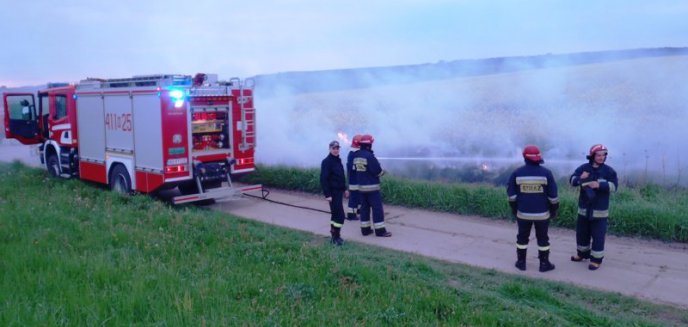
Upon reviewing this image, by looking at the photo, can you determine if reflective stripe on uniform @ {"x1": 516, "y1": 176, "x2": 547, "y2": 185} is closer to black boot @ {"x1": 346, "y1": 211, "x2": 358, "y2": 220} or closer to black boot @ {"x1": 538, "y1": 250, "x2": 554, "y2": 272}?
black boot @ {"x1": 538, "y1": 250, "x2": 554, "y2": 272}

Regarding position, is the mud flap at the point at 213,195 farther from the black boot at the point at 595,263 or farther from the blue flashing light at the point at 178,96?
the black boot at the point at 595,263

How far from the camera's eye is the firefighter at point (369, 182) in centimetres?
951

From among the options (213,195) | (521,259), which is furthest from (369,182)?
(213,195)

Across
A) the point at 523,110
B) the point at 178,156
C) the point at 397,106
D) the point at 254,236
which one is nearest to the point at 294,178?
the point at 178,156

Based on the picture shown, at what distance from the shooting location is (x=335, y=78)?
30141 mm

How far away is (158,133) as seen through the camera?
1134 centimetres

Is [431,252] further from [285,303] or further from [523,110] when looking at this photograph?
[523,110]

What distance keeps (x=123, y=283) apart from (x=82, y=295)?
0.42 meters

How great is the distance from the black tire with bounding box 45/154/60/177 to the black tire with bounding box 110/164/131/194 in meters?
2.62

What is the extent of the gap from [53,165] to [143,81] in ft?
16.1

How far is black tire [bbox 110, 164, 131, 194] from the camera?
12.5 metres

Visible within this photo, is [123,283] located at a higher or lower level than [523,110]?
lower

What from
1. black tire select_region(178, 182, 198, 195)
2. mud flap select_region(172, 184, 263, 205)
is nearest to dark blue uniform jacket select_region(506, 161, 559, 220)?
mud flap select_region(172, 184, 263, 205)

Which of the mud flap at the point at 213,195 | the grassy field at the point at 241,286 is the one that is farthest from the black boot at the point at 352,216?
the mud flap at the point at 213,195
